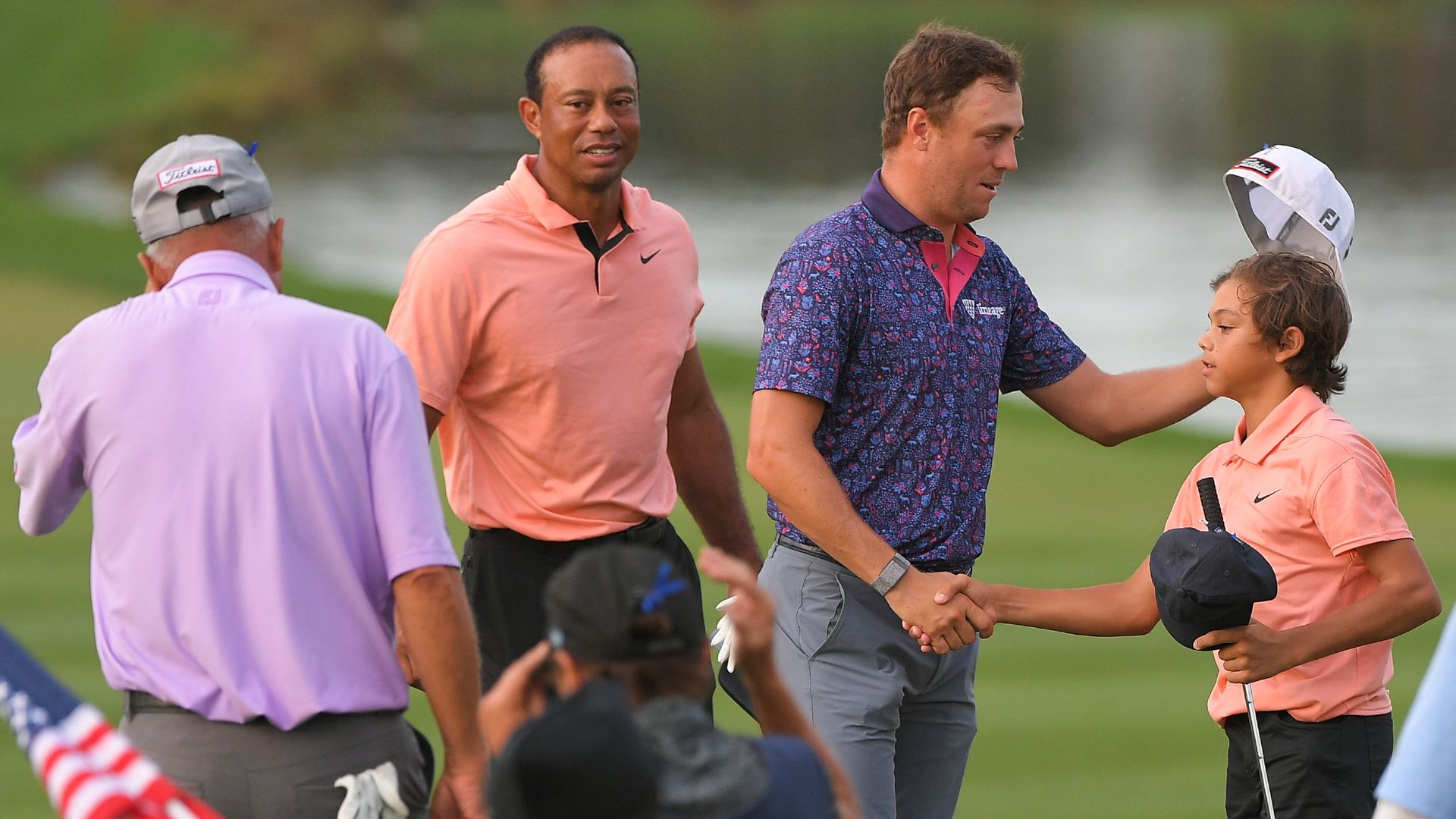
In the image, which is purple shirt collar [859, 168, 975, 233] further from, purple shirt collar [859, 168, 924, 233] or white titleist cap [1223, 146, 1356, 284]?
white titleist cap [1223, 146, 1356, 284]

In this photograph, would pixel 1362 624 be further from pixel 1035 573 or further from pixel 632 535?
pixel 1035 573

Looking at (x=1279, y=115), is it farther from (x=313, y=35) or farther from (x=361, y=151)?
Answer: (x=313, y=35)

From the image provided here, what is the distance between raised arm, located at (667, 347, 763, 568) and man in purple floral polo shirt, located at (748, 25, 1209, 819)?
670 millimetres

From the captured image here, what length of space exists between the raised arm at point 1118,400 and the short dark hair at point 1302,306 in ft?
1.62

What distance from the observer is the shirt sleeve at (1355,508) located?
135 inches

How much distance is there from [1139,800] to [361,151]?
3854 cm

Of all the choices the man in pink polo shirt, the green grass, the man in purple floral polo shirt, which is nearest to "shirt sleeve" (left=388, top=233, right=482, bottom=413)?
the man in pink polo shirt

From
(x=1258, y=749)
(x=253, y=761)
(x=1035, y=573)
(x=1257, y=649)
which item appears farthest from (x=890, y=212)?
(x=1035, y=573)

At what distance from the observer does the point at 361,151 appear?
42688 millimetres

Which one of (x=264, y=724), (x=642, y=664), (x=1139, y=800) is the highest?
(x=642, y=664)

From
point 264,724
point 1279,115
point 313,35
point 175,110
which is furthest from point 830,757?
point 313,35

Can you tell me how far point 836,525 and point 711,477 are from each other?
98cm

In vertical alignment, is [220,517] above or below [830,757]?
above

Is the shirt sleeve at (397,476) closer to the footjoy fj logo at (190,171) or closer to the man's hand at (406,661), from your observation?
the footjoy fj logo at (190,171)
